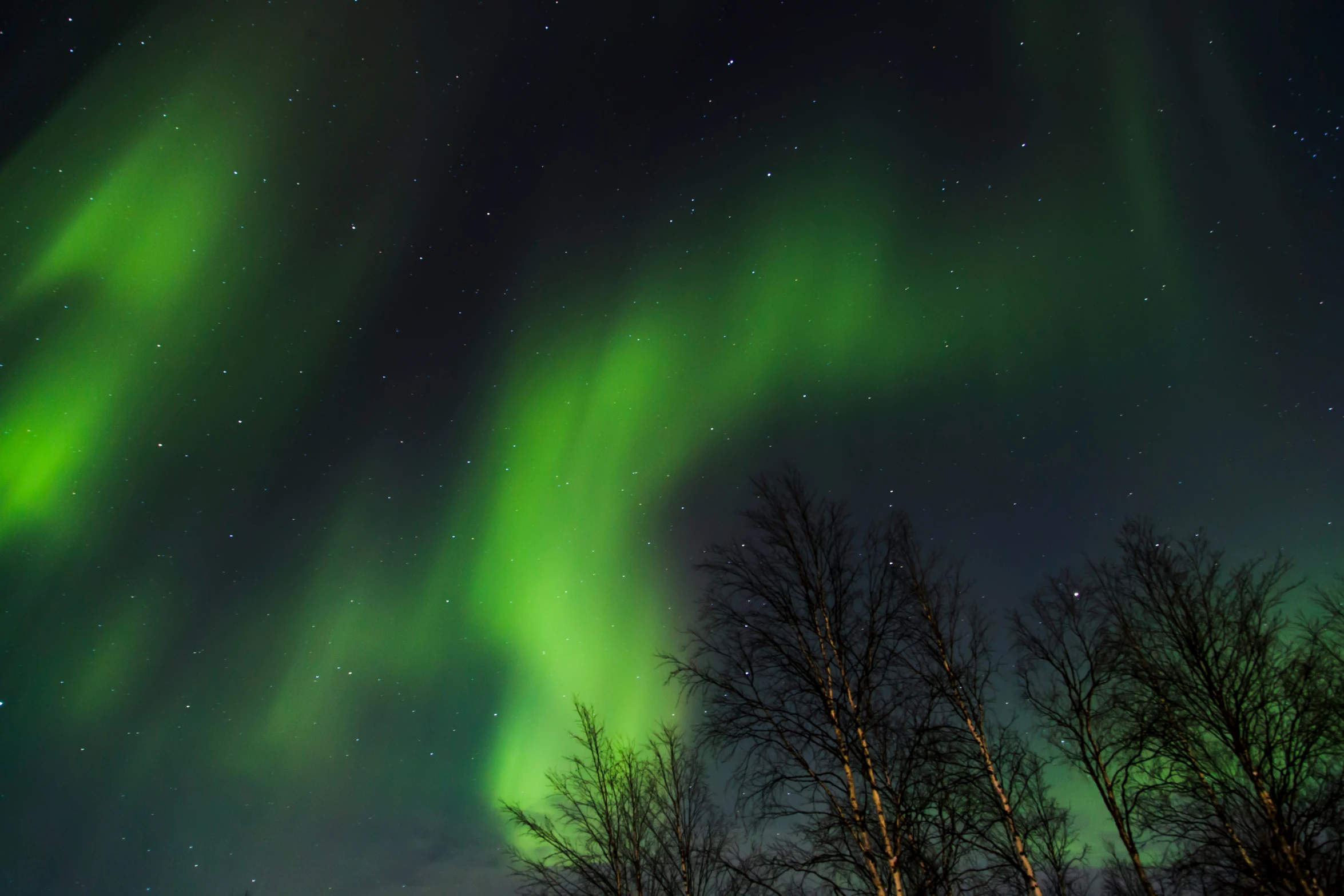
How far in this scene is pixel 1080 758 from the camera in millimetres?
13125

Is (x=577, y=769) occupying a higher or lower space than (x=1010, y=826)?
higher

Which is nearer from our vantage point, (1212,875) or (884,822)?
(884,822)

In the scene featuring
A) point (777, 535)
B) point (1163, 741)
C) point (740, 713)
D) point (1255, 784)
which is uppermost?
point (777, 535)

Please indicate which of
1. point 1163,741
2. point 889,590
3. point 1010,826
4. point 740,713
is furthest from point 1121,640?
point 740,713

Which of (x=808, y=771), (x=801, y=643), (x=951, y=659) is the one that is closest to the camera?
(x=808, y=771)

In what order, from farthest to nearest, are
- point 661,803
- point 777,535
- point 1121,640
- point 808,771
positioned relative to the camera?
1. point 661,803
2. point 1121,640
3. point 777,535
4. point 808,771

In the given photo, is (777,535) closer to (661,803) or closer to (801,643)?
(801,643)

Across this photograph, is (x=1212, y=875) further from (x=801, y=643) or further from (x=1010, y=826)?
(x=801, y=643)

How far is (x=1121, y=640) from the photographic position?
1283 centimetres

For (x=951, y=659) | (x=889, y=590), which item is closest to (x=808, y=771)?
(x=889, y=590)

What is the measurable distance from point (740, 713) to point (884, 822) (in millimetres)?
1990

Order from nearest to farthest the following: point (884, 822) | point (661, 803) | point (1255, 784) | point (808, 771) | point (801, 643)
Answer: point (884, 822) < point (808, 771) < point (801, 643) < point (1255, 784) < point (661, 803)

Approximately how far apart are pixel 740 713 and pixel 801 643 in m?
1.21

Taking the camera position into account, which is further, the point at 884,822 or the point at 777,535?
the point at 777,535
